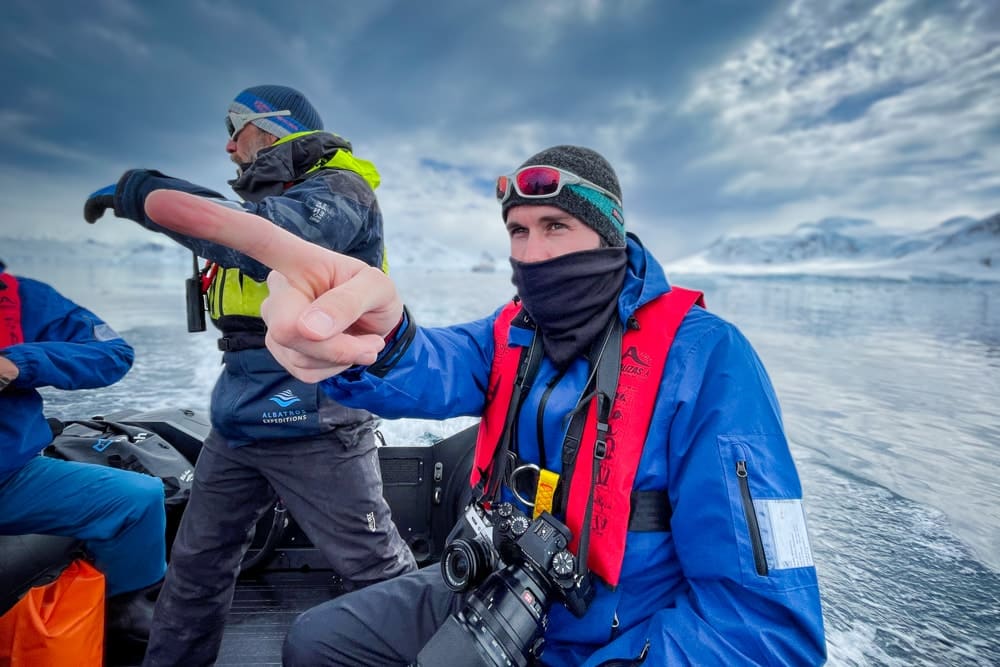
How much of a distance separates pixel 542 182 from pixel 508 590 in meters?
1.24

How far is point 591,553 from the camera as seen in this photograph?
1.28 meters

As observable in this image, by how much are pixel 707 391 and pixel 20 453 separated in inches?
100

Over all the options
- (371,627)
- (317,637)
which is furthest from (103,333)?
(371,627)

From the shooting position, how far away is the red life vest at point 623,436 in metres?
1.25

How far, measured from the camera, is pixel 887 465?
4.07 metres

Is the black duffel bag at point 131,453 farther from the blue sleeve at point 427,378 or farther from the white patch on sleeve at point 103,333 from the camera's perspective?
the blue sleeve at point 427,378

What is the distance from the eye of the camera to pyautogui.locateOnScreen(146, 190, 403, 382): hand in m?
0.70

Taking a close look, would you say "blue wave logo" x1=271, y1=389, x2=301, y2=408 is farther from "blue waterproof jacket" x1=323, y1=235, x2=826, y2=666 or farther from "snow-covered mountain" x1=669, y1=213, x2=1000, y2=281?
"snow-covered mountain" x1=669, y1=213, x2=1000, y2=281

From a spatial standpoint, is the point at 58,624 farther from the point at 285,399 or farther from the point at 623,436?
the point at 623,436

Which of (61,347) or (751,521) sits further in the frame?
(61,347)

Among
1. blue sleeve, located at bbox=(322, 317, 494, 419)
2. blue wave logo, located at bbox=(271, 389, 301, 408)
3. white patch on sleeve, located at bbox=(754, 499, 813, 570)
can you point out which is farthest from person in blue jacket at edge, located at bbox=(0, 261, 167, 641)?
white patch on sleeve, located at bbox=(754, 499, 813, 570)

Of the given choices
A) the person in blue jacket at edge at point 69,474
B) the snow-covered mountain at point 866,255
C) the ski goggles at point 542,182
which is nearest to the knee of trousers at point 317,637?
the person in blue jacket at edge at point 69,474

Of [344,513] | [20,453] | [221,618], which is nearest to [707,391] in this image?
[344,513]

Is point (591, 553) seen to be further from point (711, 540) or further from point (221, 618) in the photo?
point (221, 618)
